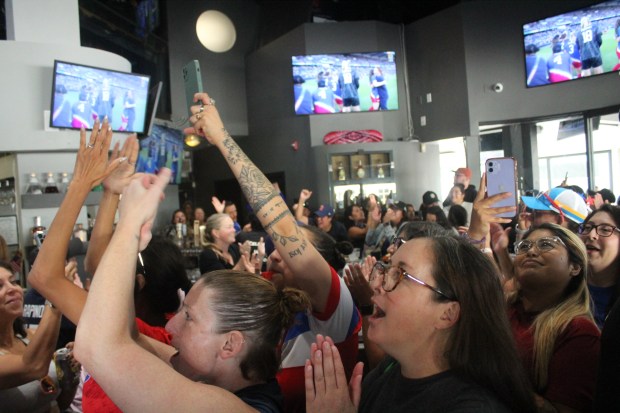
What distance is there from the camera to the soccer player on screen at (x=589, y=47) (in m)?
7.92

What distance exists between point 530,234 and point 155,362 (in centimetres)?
165

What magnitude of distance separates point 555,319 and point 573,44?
7.93 meters

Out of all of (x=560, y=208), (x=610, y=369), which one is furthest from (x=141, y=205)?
(x=560, y=208)

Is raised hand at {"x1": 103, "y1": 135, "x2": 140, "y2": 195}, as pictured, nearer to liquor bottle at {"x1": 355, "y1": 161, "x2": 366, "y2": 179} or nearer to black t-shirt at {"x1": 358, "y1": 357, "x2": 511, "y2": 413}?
black t-shirt at {"x1": 358, "y1": 357, "x2": 511, "y2": 413}

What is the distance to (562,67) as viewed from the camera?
27.6ft

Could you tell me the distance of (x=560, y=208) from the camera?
3.46 metres

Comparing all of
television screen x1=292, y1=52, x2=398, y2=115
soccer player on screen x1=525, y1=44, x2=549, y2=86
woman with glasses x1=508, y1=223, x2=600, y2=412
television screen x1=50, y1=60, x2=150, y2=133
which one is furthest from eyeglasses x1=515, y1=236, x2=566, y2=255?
television screen x1=292, y1=52, x2=398, y2=115

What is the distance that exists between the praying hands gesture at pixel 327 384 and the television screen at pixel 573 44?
8309 millimetres

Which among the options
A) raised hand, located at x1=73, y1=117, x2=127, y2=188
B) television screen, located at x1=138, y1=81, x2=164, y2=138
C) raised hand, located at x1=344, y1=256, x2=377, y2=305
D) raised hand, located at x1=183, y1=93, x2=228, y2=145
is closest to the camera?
raised hand, located at x1=73, y1=117, x2=127, y2=188

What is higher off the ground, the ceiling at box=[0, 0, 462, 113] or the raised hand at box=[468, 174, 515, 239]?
the ceiling at box=[0, 0, 462, 113]

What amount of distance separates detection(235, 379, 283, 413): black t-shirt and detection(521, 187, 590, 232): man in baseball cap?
8.97ft

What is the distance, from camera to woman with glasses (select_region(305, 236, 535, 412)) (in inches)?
49.9

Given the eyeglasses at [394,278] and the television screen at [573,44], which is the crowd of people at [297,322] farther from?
the television screen at [573,44]

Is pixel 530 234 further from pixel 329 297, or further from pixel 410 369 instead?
pixel 410 369
